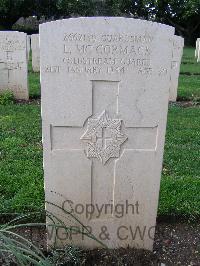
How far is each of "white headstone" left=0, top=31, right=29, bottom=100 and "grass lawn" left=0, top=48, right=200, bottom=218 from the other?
1089 mm

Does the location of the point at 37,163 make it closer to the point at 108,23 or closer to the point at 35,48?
the point at 108,23

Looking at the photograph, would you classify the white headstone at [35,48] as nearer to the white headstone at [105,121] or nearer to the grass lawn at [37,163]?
the grass lawn at [37,163]

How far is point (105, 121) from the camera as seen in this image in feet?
9.04

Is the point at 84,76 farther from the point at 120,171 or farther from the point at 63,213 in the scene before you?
the point at 63,213

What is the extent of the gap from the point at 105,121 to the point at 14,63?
A: 6672 millimetres

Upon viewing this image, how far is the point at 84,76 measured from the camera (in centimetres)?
262

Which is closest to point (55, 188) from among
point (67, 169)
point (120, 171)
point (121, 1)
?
point (67, 169)

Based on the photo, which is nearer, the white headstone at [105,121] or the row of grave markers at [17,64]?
the white headstone at [105,121]

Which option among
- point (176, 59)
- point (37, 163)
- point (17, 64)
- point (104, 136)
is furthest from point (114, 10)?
point (104, 136)

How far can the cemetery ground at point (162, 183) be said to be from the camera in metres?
3.05

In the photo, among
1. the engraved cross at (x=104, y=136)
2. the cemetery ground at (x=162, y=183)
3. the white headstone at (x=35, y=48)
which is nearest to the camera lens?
the engraved cross at (x=104, y=136)

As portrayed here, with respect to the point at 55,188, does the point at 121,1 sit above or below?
above

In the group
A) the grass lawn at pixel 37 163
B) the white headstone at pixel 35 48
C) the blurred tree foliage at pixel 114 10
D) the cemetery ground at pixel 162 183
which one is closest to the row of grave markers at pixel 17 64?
the grass lawn at pixel 37 163

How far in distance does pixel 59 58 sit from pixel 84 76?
21cm
